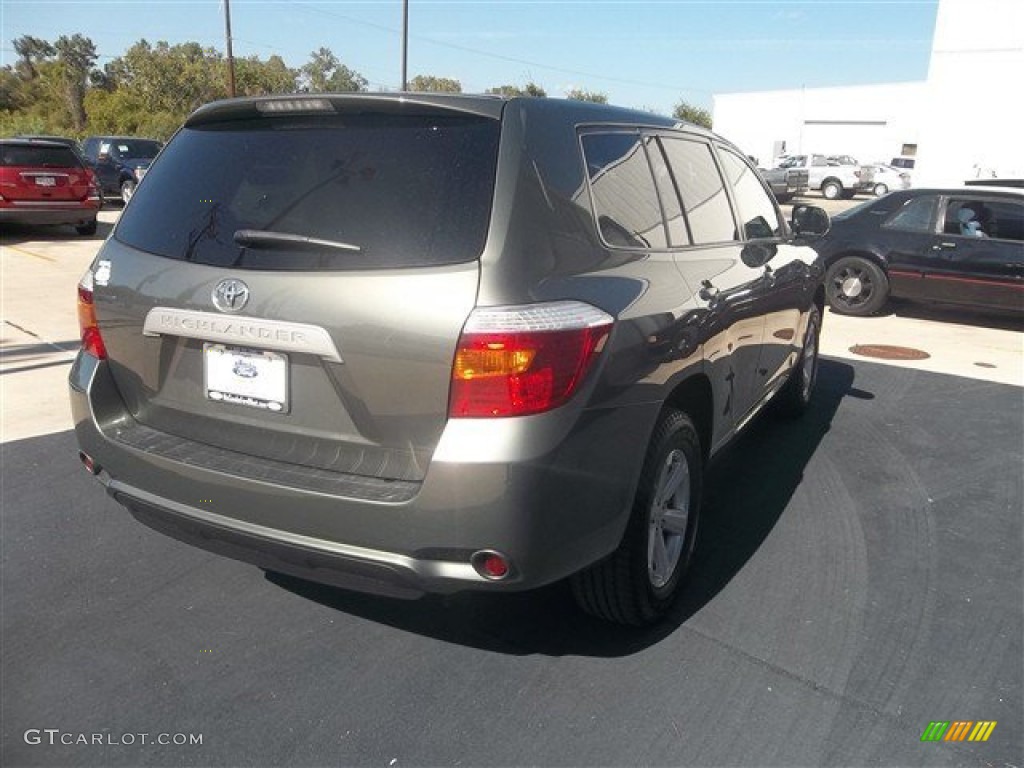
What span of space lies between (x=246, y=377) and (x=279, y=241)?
41 centimetres

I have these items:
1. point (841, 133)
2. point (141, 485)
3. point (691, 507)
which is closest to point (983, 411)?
point (691, 507)

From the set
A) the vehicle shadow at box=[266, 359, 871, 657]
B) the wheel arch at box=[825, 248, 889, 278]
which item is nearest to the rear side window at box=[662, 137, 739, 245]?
the vehicle shadow at box=[266, 359, 871, 657]

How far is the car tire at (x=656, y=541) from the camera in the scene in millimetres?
2631

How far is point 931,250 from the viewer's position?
350 inches

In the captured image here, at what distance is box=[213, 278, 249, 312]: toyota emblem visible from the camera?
233cm

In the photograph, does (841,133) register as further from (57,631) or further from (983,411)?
(57,631)

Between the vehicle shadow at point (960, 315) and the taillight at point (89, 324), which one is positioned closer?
the taillight at point (89, 324)

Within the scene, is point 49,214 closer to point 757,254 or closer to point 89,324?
point 89,324

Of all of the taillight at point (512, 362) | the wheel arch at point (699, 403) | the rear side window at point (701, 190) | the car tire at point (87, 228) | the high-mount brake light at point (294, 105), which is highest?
the high-mount brake light at point (294, 105)

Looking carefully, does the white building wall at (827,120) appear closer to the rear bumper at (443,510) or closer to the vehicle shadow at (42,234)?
the vehicle shadow at (42,234)

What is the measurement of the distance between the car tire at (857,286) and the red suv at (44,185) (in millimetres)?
12050

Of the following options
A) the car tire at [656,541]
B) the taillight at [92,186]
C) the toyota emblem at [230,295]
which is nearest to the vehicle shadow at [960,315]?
the car tire at [656,541]

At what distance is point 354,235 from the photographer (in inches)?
89.4

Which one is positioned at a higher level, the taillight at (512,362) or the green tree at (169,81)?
the green tree at (169,81)
